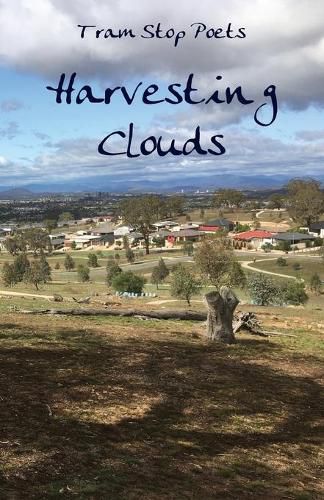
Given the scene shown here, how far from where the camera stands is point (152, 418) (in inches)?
322

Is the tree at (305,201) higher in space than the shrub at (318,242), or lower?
higher

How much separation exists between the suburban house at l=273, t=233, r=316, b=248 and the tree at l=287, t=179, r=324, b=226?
17.4 m

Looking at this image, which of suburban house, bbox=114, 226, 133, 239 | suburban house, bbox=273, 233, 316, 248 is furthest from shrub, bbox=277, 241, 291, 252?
suburban house, bbox=114, 226, 133, 239

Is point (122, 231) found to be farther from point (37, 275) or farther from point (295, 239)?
point (37, 275)

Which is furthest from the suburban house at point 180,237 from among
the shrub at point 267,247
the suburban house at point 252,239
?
the shrub at point 267,247

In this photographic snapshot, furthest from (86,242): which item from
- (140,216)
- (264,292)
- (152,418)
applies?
(152,418)

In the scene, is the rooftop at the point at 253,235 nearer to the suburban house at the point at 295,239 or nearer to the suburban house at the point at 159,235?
the suburban house at the point at 295,239

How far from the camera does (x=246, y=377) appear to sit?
441 inches

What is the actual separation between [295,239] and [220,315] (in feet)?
331

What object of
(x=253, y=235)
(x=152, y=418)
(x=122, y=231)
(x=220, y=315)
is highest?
(x=220, y=315)

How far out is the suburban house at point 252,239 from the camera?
116688 mm

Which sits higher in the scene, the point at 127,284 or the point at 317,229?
the point at 317,229

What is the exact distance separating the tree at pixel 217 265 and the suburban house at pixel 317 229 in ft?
237

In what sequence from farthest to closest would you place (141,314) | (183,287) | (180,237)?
(180,237), (183,287), (141,314)
